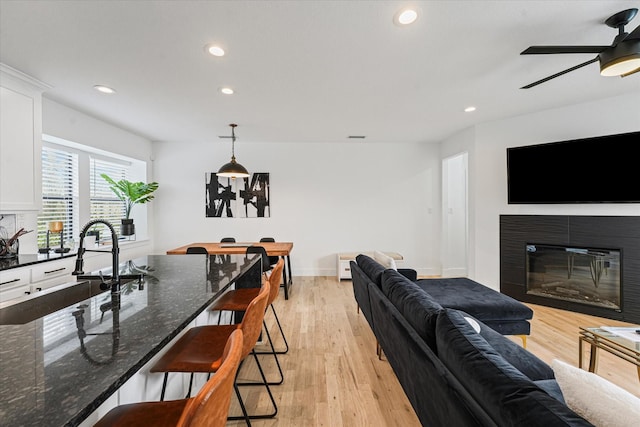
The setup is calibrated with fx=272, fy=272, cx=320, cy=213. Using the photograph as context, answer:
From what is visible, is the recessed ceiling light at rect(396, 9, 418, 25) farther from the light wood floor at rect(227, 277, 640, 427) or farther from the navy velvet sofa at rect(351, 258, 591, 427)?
the light wood floor at rect(227, 277, 640, 427)

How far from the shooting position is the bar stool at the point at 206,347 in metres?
1.18

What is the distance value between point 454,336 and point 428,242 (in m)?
4.53

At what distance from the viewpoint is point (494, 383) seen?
87cm

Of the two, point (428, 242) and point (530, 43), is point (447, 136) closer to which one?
point (428, 242)

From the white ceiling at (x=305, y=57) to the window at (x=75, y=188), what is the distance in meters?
0.70

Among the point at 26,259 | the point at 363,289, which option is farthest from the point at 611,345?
the point at 26,259

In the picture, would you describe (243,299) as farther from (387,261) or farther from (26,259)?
(26,259)

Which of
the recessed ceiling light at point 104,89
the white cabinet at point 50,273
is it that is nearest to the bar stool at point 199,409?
the white cabinet at point 50,273

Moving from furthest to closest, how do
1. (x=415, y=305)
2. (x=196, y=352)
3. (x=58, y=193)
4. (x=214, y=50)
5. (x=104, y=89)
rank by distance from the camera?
(x=58, y=193) → (x=104, y=89) → (x=214, y=50) → (x=415, y=305) → (x=196, y=352)

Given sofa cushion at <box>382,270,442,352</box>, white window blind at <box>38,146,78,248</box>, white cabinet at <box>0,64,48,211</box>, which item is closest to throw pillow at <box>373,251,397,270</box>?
sofa cushion at <box>382,270,442,352</box>

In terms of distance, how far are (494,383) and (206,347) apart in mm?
1206

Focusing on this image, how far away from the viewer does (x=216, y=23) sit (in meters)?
1.87

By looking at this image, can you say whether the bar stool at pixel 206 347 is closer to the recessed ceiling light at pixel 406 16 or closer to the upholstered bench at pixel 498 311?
the upholstered bench at pixel 498 311

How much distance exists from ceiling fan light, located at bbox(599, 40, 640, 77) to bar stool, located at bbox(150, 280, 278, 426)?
271 centimetres
